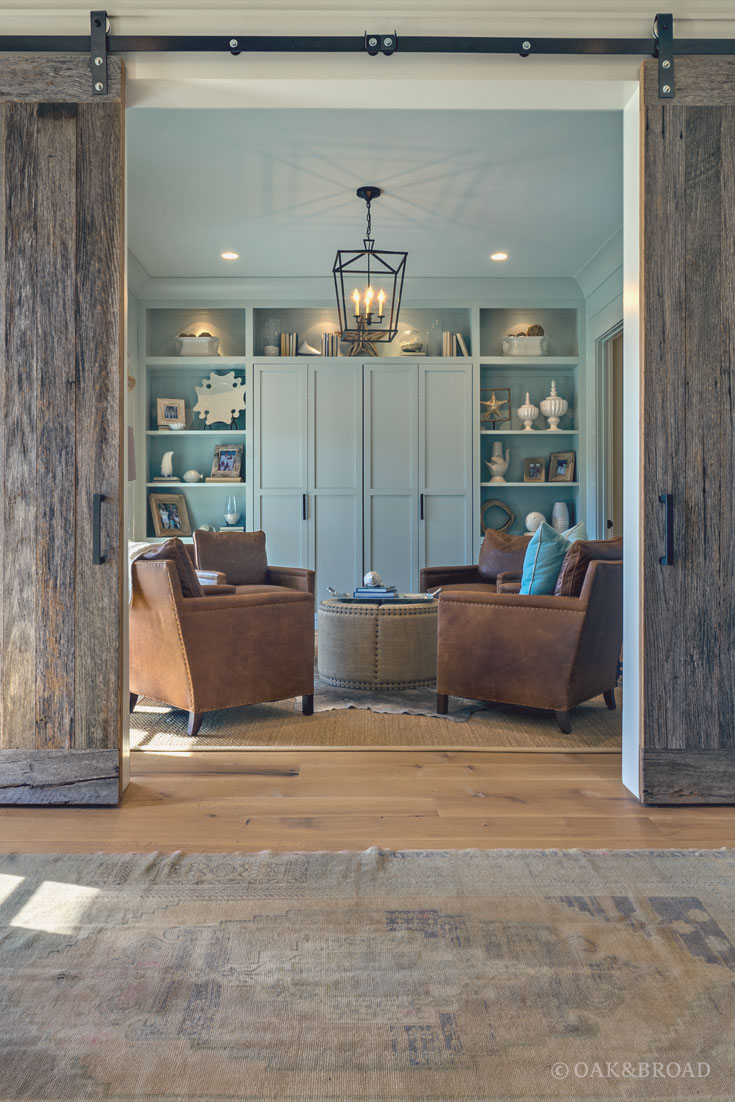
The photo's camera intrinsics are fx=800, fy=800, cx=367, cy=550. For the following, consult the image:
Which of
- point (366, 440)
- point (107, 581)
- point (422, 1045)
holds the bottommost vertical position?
point (422, 1045)

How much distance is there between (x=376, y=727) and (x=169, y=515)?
4.02 metres

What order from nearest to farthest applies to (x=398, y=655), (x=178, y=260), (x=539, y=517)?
(x=398, y=655), (x=178, y=260), (x=539, y=517)

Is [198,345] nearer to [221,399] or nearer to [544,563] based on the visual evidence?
[221,399]

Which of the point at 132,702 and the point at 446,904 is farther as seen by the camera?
the point at 132,702

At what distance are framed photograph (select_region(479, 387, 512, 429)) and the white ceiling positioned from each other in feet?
3.31

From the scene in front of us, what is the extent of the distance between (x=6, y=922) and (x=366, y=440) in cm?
526

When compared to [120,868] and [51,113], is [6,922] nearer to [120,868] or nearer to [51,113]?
[120,868]

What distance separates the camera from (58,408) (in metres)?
2.63

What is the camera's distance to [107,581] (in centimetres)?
263

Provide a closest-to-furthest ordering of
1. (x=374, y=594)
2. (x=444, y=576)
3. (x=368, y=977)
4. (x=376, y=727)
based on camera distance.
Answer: (x=368, y=977)
(x=376, y=727)
(x=374, y=594)
(x=444, y=576)

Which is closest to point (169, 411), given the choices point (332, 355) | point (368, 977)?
point (332, 355)

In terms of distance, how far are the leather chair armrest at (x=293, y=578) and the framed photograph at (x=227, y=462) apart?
178 centimetres

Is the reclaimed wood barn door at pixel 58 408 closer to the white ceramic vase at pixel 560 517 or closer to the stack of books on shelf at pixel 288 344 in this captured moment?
the stack of books on shelf at pixel 288 344

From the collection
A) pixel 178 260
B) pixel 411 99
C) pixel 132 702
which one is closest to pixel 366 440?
pixel 178 260
